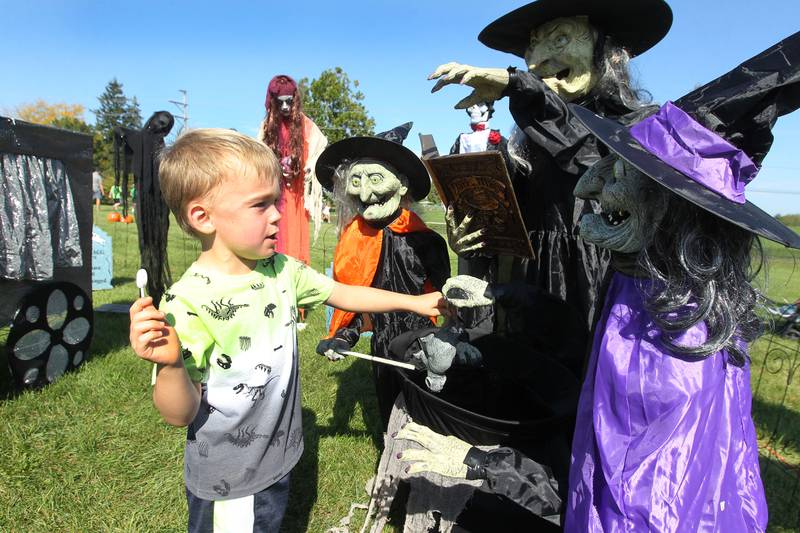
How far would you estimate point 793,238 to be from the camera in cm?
99

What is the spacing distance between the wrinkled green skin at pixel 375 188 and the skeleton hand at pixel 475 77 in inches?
41.8

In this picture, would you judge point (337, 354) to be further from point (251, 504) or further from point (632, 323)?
point (632, 323)

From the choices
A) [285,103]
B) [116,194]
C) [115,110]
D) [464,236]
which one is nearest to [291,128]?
[285,103]

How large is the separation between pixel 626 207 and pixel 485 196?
0.64 meters

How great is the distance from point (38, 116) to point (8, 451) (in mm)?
51848

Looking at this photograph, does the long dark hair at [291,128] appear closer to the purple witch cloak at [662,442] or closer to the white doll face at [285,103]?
the white doll face at [285,103]

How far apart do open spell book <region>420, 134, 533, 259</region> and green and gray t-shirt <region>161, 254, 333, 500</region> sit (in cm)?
79

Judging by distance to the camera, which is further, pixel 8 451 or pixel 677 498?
pixel 8 451

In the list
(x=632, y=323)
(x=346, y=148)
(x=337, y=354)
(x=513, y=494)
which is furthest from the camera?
(x=346, y=148)

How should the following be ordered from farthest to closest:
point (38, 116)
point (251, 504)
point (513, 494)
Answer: point (38, 116) < point (251, 504) < point (513, 494)

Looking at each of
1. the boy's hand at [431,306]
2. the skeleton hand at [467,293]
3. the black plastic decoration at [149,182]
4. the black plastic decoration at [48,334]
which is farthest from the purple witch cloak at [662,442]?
the black plastic decoration at [149,182]

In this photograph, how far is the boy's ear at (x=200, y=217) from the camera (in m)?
1.38

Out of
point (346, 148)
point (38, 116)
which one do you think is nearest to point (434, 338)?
point (346, 148)

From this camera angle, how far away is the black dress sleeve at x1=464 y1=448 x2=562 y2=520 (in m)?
1.33
